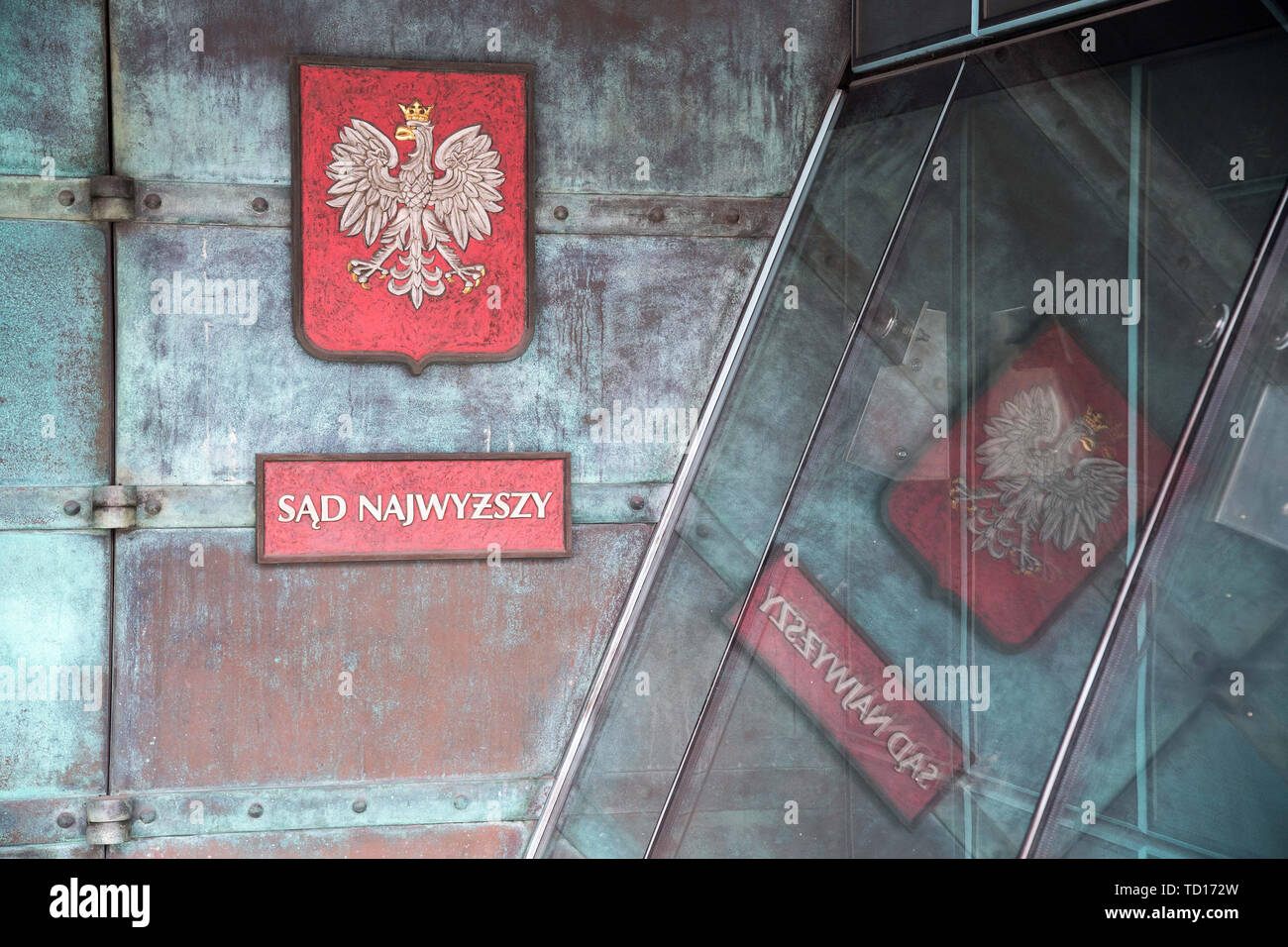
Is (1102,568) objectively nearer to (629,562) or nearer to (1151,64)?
(1151,64)

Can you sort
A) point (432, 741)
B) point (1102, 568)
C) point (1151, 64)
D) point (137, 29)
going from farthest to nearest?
point (432, 741) < point (137, 29) < point (1151, 64) < point (1102, 568)

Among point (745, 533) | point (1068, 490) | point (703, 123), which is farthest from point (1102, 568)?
point (703, 123)

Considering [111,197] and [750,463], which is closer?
[111,197]

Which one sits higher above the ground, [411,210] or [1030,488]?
[411,210]

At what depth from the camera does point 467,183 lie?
2793 mm

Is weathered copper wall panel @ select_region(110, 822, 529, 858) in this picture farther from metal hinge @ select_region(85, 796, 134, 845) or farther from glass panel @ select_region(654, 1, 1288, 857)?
glass panel @ select_region(654, 1, 1288, 857)

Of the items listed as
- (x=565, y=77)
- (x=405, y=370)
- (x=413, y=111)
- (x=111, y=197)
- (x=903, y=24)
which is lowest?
(x=405, y=370)

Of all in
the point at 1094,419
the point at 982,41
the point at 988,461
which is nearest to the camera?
the point at 1094,419

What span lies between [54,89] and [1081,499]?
8.22 feet

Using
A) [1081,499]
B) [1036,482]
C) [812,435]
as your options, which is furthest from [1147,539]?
[812,435]

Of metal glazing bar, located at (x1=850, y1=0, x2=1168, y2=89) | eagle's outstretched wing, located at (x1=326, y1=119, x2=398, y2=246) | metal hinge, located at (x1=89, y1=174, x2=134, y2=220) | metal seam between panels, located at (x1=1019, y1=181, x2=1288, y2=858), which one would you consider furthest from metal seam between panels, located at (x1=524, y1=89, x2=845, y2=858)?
metal hinge, located at (x1=89, y1=174, x2=134, y2=220)

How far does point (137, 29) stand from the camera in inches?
104

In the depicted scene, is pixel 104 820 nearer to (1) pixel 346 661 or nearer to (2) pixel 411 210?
(1) pixel 346 661
